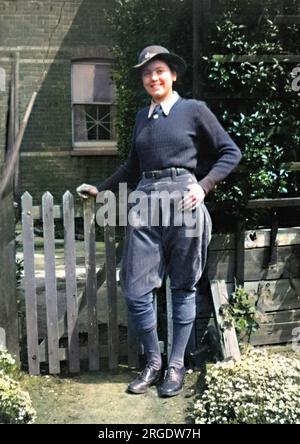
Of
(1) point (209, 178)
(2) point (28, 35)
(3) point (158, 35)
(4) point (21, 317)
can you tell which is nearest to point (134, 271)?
(1) point (209, 178)

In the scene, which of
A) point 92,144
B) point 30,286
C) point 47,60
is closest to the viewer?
point 30,286

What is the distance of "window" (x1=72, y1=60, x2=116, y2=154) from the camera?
384 inches

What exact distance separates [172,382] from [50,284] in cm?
98

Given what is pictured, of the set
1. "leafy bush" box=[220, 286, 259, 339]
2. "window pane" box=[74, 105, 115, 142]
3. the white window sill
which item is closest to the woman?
"leafy bush" box=[220, 286, 259, 339]

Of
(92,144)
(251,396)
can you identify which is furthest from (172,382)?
(92,144)

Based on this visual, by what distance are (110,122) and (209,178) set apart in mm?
7296

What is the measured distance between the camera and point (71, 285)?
11.5 feet

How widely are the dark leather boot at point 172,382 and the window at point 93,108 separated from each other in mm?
6896

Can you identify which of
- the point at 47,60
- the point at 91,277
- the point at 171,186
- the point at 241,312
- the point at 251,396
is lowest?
the point at 251,396

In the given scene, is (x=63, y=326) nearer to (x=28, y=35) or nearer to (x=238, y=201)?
(x=238, y=201)

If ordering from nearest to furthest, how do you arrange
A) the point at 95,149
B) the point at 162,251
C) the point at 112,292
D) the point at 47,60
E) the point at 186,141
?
the point at 186,141 → the point at 162,251 → the point at 112,292 → the point at 47,60 → the point at 95,149

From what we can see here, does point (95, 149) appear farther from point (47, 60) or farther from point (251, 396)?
point (251, 396)

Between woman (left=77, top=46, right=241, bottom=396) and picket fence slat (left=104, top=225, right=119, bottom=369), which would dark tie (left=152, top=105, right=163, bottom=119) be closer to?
woman (left=77, top=46, right=241, bottom=396)

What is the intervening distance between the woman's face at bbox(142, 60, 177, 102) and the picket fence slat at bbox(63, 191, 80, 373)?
2.80 feet
